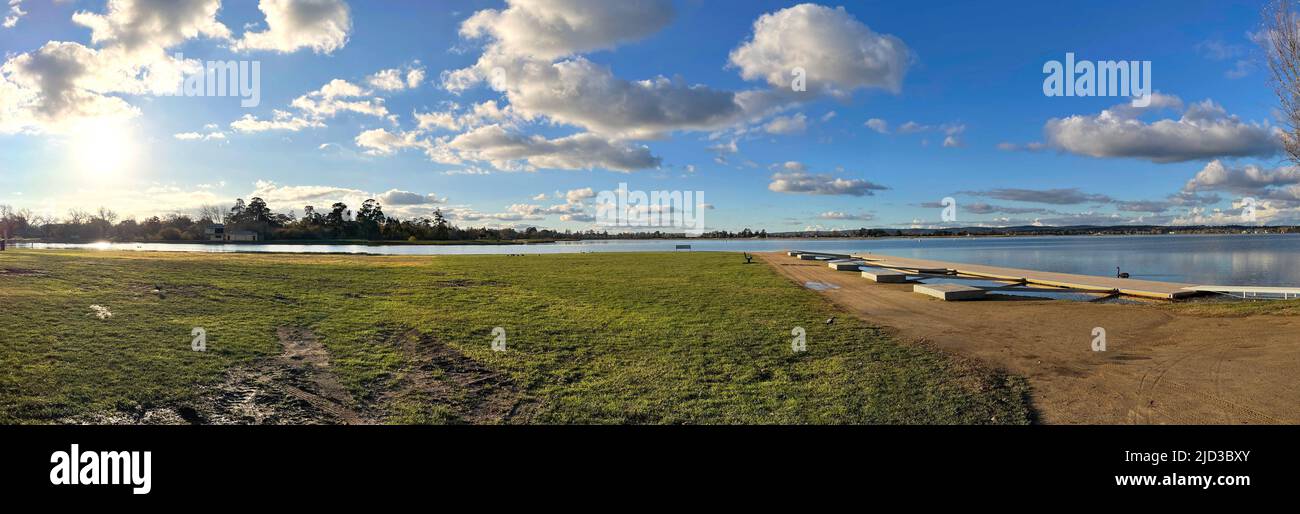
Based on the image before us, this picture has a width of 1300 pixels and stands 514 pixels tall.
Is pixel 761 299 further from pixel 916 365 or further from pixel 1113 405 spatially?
pixel 1113 405

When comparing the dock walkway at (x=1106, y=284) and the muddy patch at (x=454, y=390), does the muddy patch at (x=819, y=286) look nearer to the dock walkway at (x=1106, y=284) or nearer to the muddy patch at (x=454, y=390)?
the dock walkway at (x=1106, y=284)

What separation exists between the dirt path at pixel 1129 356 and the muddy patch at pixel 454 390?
702 cm

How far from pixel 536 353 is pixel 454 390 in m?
2.45

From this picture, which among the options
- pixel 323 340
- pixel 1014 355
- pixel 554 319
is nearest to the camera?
pixel 1014 355

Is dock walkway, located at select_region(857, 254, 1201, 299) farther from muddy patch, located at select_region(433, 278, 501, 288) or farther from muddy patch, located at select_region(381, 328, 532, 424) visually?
muddy patch, located at select_region(433, 278, 501, 288)

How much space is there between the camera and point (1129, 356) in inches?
400

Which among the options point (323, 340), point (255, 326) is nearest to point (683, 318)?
point (323, 340)

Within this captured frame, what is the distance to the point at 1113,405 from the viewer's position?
716cm

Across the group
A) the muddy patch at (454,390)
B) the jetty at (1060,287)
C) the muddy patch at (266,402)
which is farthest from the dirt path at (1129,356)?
the muddy patch at (266,402)

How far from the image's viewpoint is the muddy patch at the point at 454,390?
22.8ft

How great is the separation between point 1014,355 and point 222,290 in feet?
72.0

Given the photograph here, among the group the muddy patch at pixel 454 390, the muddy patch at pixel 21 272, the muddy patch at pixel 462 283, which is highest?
the muddy patch at pixel 21 272

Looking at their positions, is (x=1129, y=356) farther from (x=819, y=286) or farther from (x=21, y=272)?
(x=21, y=272)

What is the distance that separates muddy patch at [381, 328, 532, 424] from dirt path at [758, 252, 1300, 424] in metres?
7.02
